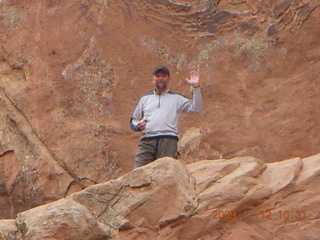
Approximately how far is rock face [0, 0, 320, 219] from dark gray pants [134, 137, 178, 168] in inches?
70.7

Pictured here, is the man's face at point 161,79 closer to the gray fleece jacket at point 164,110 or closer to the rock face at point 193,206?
the gray fleece jacket at point 164,110

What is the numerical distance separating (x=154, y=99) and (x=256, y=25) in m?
2.30

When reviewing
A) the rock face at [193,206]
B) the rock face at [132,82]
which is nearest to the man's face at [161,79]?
the rock face at [193,206]

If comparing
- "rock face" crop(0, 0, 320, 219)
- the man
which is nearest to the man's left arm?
the man

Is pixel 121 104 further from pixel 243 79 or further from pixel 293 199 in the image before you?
pixel 293 199

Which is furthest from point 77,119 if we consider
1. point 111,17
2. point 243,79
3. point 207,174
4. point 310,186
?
point 310,186

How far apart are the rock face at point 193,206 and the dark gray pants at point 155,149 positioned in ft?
1.65

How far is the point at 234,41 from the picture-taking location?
9.48 meters

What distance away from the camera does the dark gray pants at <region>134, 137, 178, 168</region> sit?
7.46 metres

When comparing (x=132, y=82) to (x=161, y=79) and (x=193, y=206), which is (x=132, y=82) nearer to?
(x=161, y=79)
